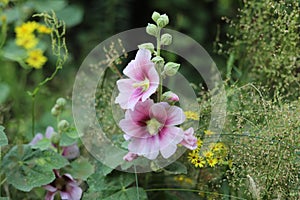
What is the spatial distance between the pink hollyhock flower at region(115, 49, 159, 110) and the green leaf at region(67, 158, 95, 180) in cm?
25

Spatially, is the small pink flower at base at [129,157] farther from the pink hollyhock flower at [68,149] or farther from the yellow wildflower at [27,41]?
the yellow wildflower at [27,41]

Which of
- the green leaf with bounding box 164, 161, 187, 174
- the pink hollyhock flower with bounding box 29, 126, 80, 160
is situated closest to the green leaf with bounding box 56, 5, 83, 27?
the pink hollyhock flower with bounding box 29, 126, 80, 160

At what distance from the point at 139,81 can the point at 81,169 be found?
11.5 inches

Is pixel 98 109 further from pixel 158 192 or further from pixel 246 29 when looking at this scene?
pixel 246 29

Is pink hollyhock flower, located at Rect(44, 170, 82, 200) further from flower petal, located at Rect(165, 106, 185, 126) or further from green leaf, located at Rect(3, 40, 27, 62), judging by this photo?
green leaf, located at Rect(3, 40, 27, 62)

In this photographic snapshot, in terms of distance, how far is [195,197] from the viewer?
107cm

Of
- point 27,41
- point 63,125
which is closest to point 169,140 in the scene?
point 63,125

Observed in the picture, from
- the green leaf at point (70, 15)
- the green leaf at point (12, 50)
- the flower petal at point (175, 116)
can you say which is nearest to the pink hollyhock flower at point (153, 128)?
the flower petal at point (175, 116)

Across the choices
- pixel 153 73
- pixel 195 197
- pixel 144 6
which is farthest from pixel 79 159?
pixel 144 6

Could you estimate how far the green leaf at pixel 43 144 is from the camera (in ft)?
3.56

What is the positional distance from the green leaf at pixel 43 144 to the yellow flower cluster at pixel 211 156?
27 centimetres

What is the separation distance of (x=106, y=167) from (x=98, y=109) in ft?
0.59

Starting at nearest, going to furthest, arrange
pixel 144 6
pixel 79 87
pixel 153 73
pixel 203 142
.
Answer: pixel 153 73, pixel 203 142, pixel 79 87, pixel 144 6

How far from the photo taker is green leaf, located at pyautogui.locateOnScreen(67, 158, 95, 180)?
1.10 m
